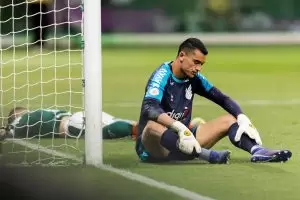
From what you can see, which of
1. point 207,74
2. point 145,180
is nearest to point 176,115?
point 145,180

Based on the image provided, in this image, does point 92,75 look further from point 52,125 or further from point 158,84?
point 52,125

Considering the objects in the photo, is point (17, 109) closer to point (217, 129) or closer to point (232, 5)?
point (217, 129)

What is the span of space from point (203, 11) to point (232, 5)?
142 centimetres

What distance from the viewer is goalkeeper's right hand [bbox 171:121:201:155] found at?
8659mm

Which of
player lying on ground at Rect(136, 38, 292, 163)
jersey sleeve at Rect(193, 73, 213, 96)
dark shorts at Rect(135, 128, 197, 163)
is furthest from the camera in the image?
jersey sleeve at Rect(193, 73, 213, 96)

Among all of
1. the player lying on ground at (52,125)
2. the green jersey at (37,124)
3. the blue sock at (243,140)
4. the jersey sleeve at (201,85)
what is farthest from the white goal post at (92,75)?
the green jersey at (37,124)

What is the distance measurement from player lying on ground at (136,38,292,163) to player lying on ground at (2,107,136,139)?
1381 millimetres

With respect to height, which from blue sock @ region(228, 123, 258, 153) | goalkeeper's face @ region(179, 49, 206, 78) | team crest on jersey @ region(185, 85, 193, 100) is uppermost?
goalkeeper's face @ region(179, 49, 206, 78)

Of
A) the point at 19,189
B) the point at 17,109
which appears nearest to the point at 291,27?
the point at 17,109

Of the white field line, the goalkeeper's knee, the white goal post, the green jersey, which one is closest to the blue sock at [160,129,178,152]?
the white field line

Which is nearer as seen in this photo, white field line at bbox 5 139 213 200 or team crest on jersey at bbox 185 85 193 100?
white field line at bbox 5 139 213 200

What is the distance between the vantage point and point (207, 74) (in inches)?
928

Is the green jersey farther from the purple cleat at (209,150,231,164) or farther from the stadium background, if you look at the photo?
the purple cleat at (209,150,231,164)

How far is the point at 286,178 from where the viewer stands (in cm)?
838
